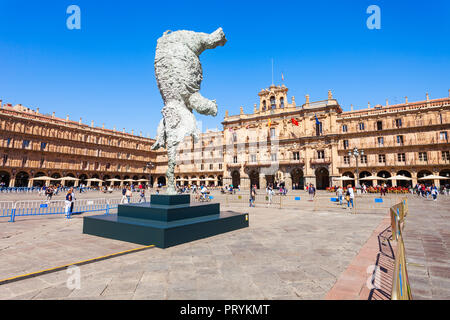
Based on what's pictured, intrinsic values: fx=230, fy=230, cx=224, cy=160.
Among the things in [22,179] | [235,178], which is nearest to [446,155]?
[235,178]

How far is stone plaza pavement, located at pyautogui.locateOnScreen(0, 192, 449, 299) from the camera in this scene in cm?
261

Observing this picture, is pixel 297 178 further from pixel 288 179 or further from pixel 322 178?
pixel 322 178

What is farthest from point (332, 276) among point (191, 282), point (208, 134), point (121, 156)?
point (121, 156)

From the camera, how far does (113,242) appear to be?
4.89 m

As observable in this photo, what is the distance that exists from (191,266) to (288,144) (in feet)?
110

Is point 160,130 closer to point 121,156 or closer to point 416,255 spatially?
point 416,255

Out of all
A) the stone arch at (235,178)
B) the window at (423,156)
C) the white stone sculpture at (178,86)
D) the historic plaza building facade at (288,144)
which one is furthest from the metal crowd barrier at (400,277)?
the stone arch at (235,178)

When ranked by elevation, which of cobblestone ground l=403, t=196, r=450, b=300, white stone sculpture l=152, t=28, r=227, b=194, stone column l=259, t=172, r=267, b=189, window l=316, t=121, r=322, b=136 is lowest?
cobblestone ground l=403, t=196, r=450, b=300

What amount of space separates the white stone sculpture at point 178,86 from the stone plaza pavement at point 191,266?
2289 millimetres

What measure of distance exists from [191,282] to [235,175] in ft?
122

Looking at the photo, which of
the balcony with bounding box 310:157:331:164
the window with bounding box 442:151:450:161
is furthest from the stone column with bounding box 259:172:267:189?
the window with bounding box 442:151:450:161

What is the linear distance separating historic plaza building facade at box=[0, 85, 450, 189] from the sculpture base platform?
81.8ft

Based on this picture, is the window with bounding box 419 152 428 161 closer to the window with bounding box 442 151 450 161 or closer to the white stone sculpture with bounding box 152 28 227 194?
the window with bounding box 442 151 450 161

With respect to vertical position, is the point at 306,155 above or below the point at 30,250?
above
